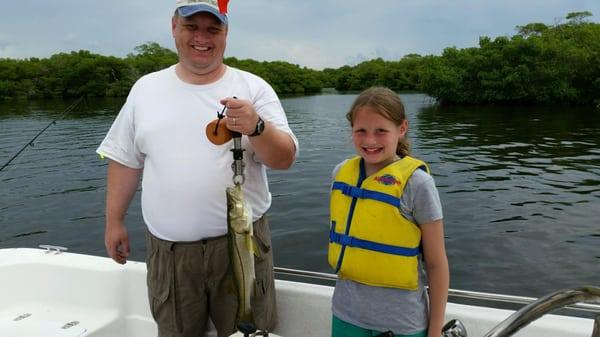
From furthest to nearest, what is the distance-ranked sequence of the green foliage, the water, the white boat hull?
the green foliage, the water, the white boat hull

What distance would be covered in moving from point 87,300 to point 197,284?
1.89 metres

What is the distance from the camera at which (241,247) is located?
7.96 ft

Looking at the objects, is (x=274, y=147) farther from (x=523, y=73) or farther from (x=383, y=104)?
(x=523, y=73)

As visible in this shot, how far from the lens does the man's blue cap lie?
2.45 m

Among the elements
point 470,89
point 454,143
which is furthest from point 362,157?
point 470,89

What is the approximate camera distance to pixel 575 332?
275 centimetres

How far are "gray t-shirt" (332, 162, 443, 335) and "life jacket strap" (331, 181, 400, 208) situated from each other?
0.15 feet

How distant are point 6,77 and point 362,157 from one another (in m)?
89.0

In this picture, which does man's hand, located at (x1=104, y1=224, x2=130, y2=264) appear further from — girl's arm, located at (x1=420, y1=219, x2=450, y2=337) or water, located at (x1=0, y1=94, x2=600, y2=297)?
water, located at (x1=0, y1=94, x2=600, y2=297)

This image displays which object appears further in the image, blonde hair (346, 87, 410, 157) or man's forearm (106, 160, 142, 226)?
man's forearm (106, 160, 142, 226)

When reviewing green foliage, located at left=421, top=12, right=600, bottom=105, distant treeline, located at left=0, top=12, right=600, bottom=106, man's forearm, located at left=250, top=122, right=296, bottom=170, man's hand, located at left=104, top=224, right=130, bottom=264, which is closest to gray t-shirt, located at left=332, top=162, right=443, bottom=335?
man's forearm, located at left=250, top=122, right=296, bottom=170

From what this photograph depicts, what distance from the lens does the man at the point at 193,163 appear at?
2.58 m

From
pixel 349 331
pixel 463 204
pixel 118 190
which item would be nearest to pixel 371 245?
pixel 349 331

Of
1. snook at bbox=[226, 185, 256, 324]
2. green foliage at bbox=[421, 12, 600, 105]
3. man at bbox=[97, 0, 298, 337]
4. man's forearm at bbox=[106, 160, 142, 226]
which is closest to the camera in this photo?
snook at bbox=[226, 185, 256, 324]
